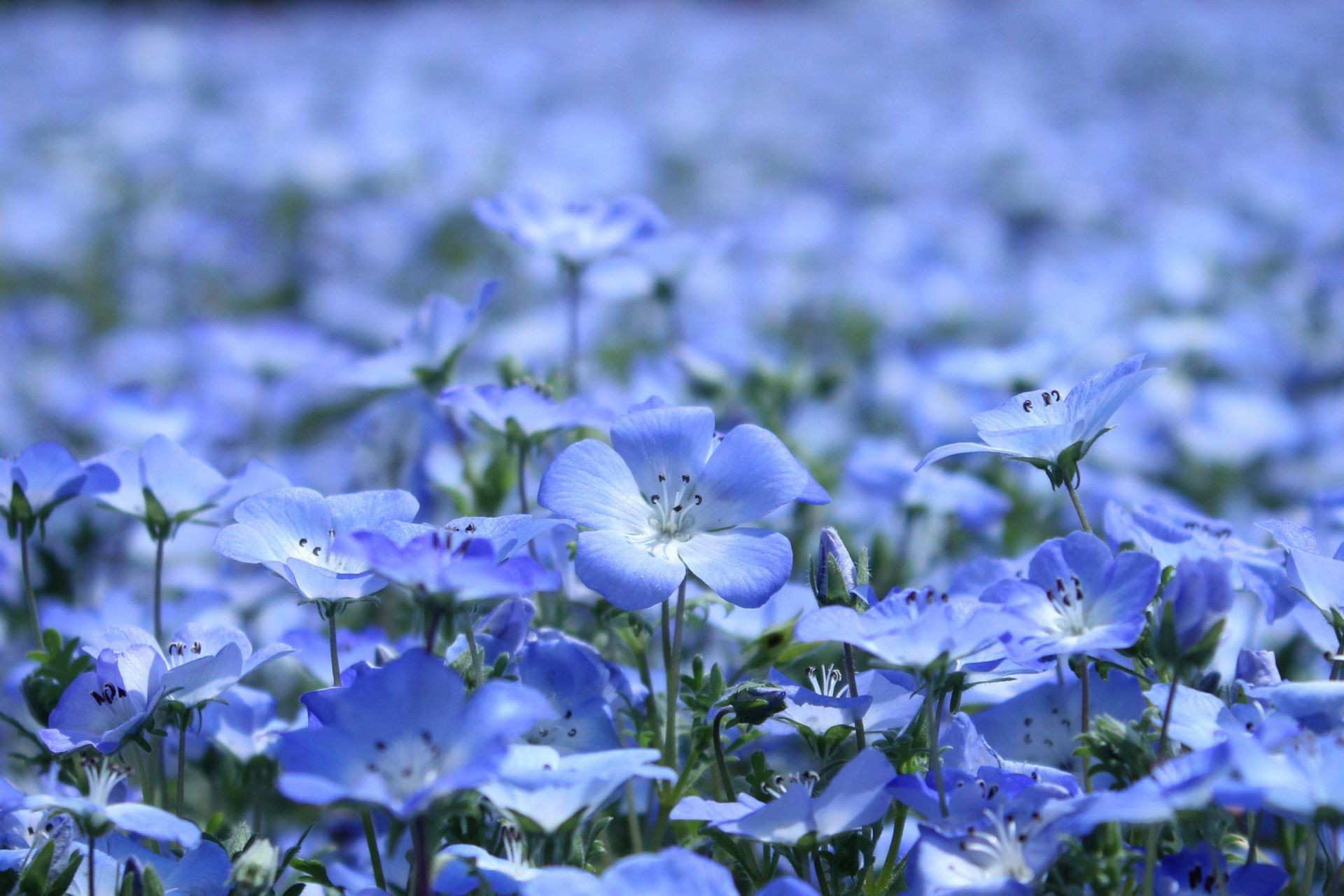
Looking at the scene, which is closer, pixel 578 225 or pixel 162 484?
pixel 162 484

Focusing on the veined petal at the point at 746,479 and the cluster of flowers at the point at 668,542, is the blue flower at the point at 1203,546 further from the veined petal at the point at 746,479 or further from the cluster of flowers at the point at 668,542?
the veined petal at the point at 746,479

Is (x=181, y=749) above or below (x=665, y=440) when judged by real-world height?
below

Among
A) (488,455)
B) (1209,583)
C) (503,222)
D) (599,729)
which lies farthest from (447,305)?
(1209,583)

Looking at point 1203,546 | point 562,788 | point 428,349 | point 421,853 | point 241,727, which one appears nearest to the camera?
point 421,853

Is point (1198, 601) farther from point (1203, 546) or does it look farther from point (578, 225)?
point (578, 225)

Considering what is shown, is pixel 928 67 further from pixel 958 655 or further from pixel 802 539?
pixel 958 655

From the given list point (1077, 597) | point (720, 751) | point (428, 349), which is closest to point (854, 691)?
point (720, 751)

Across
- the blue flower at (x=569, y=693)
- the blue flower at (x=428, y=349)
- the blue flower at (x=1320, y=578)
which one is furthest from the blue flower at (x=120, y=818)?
the blue flower at (x=1320, y=578)

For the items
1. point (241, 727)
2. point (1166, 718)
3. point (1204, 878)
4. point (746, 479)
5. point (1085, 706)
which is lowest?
point (241, 727)

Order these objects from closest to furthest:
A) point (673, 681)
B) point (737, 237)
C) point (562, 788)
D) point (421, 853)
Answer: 1. point (421, 853)
2. point (562, 788)
3. point (673, 681)
4. point (737, 237)
